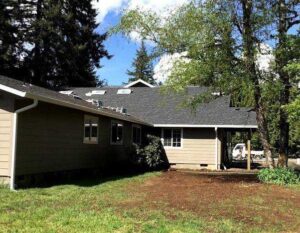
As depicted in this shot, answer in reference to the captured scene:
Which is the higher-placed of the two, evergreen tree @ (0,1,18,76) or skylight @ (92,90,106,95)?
evergreen tree @ (0,1,18,76)

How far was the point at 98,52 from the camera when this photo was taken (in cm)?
4316

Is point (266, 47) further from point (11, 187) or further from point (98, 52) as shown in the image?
point (98, 52)

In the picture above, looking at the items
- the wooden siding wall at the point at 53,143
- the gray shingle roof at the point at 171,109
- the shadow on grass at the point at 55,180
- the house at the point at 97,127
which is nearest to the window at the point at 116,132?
the house at the point at 97,127

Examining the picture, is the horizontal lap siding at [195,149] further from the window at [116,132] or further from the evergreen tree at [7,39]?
the evergreen tree at [7,39]

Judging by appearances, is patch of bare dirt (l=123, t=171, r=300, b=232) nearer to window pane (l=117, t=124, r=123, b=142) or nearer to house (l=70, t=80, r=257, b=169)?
window pane (l=117, t=124, r=123, b=142)

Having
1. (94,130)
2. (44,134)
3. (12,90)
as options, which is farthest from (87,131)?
(12,90)

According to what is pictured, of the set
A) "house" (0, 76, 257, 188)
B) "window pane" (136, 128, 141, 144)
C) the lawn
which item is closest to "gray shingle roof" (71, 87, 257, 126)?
"house" (0, 76, 257, 188)

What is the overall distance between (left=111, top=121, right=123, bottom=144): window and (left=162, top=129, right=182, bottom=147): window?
170 inches

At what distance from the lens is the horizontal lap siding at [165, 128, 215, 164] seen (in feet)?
87.8

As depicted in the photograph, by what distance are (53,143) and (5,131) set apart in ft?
7.78

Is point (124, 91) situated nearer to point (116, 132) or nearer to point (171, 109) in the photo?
point (171, 109)

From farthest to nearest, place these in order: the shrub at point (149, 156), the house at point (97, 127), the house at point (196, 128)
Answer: the house at point (196, 128)
the shrub at point (149, 156)
the house at point (97, 127)

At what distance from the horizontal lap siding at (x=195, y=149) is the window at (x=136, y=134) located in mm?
1685

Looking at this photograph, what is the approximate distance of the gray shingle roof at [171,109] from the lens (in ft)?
87.3
